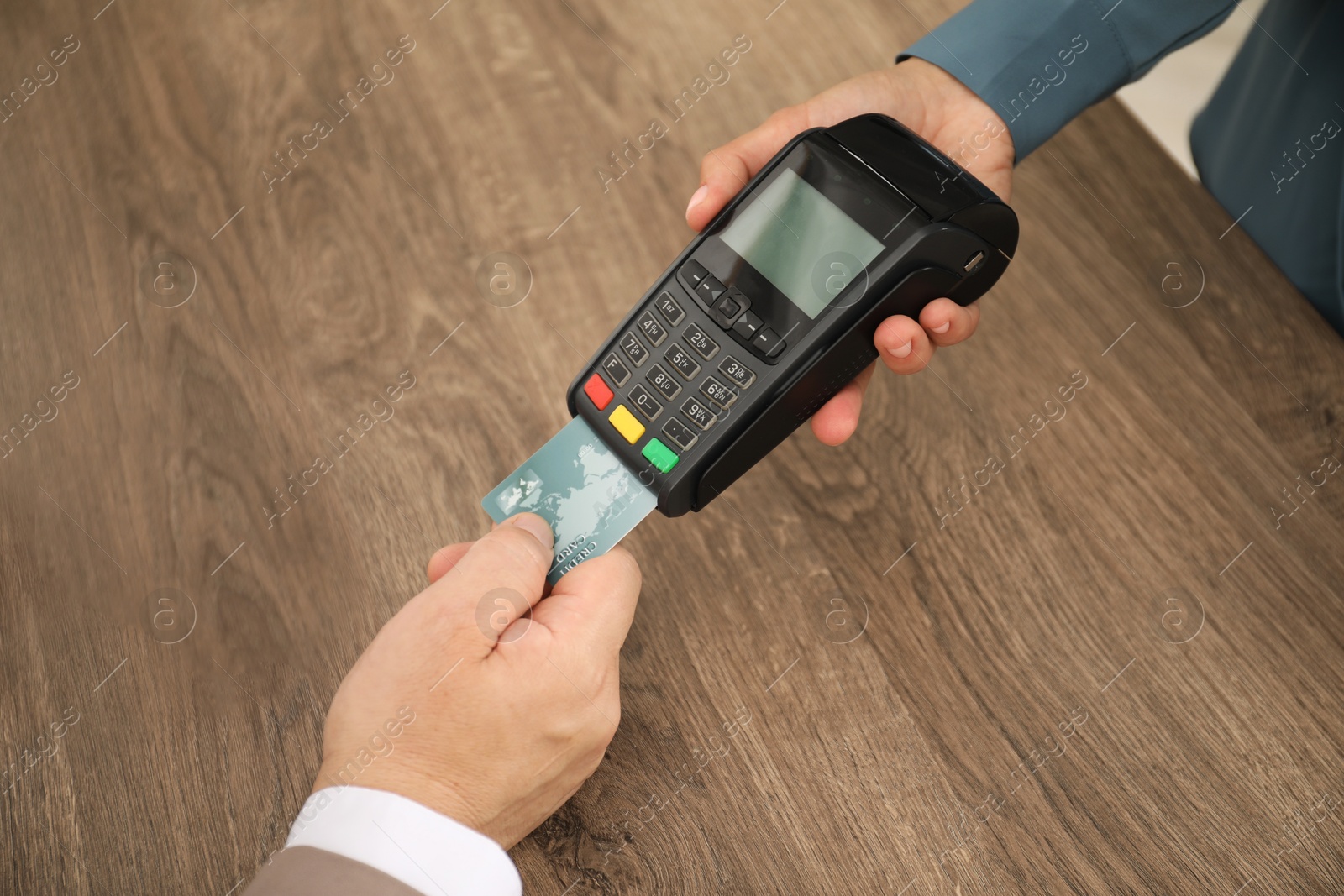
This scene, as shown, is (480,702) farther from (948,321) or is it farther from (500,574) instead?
(948,321)

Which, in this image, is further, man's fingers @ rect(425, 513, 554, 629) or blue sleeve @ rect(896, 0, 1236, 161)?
blue sleeve @ rect(896, 0, 1236, 161)

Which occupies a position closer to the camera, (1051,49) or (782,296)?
(782,296)


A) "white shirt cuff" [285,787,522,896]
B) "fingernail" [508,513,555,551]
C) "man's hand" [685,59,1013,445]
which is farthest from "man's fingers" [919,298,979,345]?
"white shirt cuff" [285,787,522,896]

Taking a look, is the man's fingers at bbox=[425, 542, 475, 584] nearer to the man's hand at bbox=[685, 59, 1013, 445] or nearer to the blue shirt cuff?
the man's hand at bbox=[685, 59, 1013, 445]

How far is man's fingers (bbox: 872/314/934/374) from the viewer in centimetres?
56

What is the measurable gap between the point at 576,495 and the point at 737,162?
0.93 feet

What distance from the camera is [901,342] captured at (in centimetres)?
56

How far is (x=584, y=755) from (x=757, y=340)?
0.28 m

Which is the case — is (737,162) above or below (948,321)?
above

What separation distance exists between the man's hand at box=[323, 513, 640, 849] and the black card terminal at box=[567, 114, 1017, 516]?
0.37ft

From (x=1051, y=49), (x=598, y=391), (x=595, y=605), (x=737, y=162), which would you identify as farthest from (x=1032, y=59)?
(x=595, y=605)

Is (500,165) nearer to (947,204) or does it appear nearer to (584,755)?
(947,204)

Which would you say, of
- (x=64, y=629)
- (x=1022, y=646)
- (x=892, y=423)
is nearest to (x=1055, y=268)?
(x=892, y=423)

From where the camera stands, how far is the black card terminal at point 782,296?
21.7 inches
